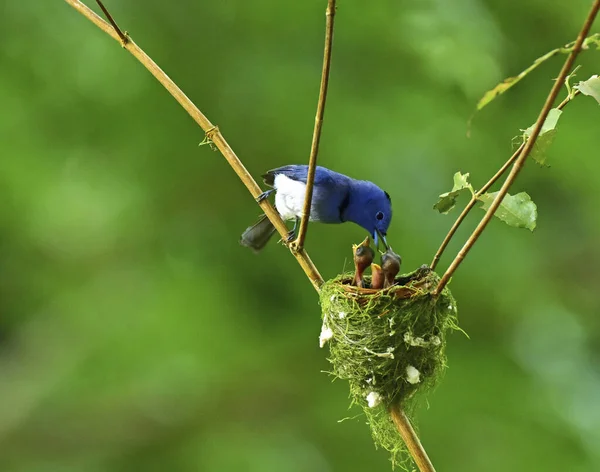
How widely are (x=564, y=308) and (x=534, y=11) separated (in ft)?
4.83

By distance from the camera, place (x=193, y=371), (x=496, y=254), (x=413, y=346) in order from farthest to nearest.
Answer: (x=193, y=371)
(x=496, y=254)
(x=413, y=346)

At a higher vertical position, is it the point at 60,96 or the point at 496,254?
the point at 60,96

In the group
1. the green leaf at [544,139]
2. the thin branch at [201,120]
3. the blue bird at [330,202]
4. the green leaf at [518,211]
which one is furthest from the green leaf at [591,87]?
the blue bird at [330,202]

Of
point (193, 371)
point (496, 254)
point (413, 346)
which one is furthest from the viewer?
point (193, 371)

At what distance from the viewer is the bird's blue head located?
8.24 feet

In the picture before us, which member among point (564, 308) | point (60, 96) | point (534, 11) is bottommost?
point (564, 308)

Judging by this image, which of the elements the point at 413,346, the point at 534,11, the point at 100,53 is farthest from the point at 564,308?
the point at 100,53

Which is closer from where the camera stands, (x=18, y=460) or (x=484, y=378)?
(x=484, y=378)

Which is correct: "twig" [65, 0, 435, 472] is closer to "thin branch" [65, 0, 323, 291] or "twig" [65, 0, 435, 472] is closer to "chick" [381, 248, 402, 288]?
"thin branch" [65, 0, 323, 291]

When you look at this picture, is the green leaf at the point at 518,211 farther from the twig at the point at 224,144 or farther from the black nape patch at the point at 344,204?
the black nape patch at the point at 344,204

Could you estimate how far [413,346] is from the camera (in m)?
1.90

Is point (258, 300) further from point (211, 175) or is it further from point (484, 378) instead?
point (484, 378)

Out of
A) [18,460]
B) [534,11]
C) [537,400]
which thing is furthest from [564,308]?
[18,460]

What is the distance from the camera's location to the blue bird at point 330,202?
2.53 metres
